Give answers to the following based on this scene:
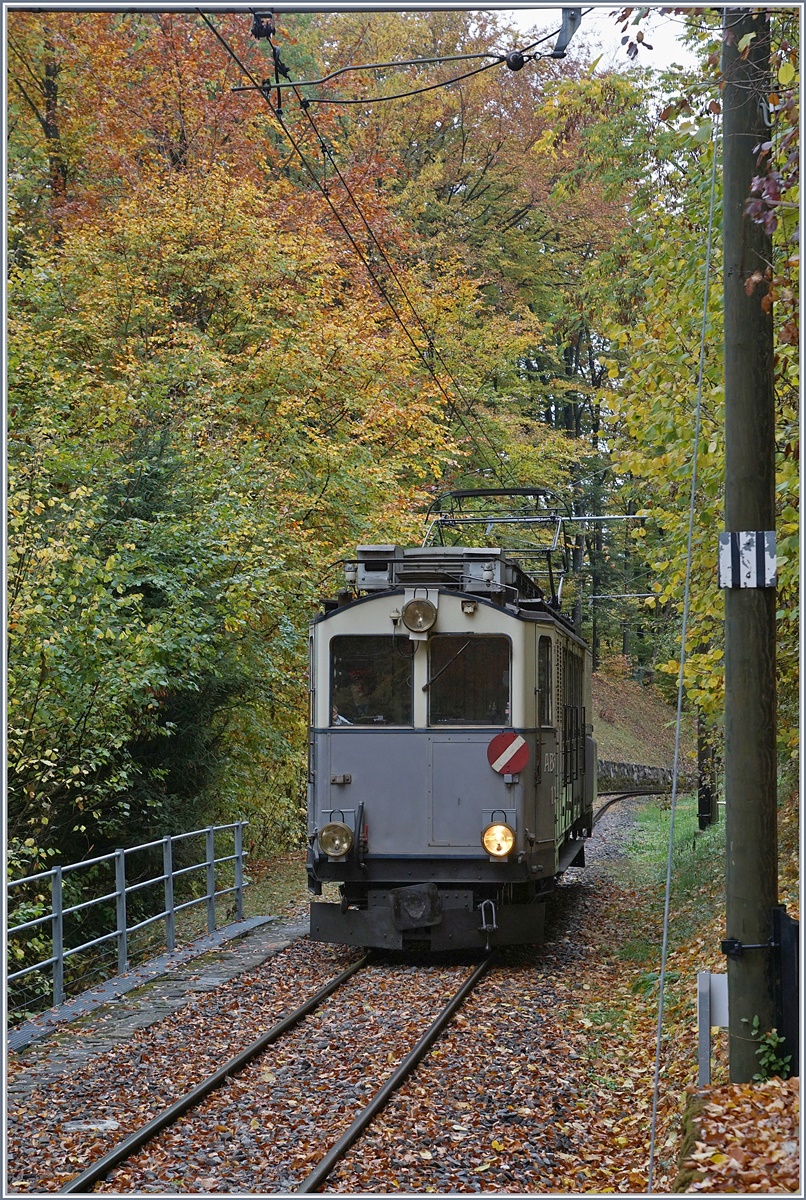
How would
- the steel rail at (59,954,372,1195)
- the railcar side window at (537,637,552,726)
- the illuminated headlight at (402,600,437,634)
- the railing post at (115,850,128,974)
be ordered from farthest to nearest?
1. the railcar side window at (537,637,552,726)
2. the illuminated headlight at (402,600,437,634)
3. the railing post at (115,850,128,974)
4. the steel rail at (59,954,372,1195)

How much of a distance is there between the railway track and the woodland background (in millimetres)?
2711

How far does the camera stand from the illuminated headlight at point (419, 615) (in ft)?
37.6

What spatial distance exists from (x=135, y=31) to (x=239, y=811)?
595 inches

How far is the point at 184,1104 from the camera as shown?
728 cm

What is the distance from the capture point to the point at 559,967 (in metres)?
11.9

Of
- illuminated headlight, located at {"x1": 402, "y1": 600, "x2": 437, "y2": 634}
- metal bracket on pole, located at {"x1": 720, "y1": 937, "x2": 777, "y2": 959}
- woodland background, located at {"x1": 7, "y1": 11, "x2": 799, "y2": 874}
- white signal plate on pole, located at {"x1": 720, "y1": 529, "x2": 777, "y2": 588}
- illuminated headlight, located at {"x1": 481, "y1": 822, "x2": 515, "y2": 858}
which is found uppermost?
woodland background, located at {"x1": 7, "y1": 11, "x2": 799, "y2": 874}

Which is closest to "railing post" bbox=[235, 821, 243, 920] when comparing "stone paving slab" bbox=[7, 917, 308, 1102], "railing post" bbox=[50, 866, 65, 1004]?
"stone paving slab" bbox=[7, 917, 308, 1102]

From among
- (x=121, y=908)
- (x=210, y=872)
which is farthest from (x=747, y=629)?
(x=210, y=872)

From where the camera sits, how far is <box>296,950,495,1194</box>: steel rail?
6.21 m

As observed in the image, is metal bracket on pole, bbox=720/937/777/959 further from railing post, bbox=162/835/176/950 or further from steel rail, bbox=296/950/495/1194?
railing post, bbox=162/835/176/950

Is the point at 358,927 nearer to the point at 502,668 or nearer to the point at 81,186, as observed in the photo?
the point at 502,668

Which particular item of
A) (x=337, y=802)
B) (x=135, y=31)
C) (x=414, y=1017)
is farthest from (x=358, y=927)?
(x=135, y=31)

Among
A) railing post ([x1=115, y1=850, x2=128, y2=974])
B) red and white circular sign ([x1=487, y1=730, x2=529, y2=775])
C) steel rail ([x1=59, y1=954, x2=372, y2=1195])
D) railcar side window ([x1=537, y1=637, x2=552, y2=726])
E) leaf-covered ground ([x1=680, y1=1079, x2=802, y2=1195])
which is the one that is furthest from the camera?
railcar side window ([x1=537, y1=637, x2=552, y2=726])

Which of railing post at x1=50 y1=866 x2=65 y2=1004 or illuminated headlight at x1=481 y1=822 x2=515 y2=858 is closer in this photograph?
railing post at x1=50 y1=866 x2=65 y2=1004
